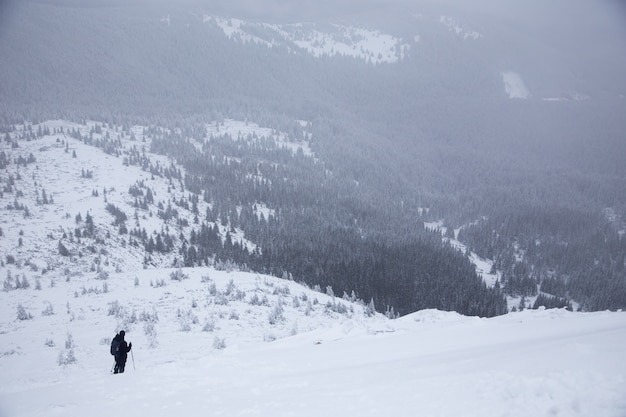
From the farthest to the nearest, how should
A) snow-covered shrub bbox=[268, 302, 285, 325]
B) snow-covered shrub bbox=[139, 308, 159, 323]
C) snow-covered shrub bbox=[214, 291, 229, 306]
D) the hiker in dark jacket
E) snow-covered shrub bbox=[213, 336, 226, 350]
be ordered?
snow-covered shrub bbox=[214, 291, 229, 306] < snow-covered shrub bbox=[268, 302, 285, 325] < snow-covered shrub bbox=[139, 308, 159, 323] < snow-covered shrub bbox=[213, 336, 226, 350] < the hiker in dark jacket

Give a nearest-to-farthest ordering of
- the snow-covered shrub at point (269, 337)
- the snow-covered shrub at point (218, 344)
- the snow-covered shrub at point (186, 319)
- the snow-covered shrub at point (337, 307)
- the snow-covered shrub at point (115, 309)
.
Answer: the snow-covered shrub at point (218, 344) → the snow-covered shrub at point (269, 337) → the snow-covered shrub at point (186, 319) → the snow-covered shrub at point (115, 309) → the snow-covered shrub at point (337, 307)

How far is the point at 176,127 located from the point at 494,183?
8339 cm

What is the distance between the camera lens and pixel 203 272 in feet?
85.3

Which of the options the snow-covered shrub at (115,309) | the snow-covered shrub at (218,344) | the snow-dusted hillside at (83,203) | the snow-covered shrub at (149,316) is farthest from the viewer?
the snow-dusted hillside at (83,203)

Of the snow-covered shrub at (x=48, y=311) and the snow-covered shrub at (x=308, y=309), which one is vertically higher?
the snow-covered shrub at (x=48, y=311)

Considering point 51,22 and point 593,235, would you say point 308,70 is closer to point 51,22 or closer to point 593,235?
point 51,22

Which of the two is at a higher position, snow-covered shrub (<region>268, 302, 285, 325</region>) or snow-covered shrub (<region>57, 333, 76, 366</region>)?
snow-covered shrub (<region>57, 333, 76, 366</region>)

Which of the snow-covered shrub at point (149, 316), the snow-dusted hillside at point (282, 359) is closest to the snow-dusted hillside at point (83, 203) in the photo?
the snow-dusted hillside at point (282, 359)

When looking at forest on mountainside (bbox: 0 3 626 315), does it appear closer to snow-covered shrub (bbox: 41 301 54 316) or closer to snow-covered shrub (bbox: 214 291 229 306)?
snow-covered shrub (bbox: 41 301 54 316)

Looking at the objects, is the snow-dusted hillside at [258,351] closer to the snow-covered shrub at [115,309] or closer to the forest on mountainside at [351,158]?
the snow-covered shrub at [115,309]

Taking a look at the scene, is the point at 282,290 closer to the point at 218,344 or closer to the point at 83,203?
the point at 218,344

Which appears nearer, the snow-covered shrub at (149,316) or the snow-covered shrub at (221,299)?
the snow-covered shrub at (149,316)

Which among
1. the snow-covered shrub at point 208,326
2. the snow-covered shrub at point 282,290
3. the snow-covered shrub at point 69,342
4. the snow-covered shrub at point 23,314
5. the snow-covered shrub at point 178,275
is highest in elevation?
the snow-covered shrub at point 69,342

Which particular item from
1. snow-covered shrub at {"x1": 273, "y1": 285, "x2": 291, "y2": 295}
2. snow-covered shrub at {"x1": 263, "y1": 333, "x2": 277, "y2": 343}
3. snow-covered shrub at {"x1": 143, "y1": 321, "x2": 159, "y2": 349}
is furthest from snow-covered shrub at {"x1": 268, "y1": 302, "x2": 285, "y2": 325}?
snow-covered shrub at {"x1": 143, "y1": 321, "x2": 159, "y2": 349}
